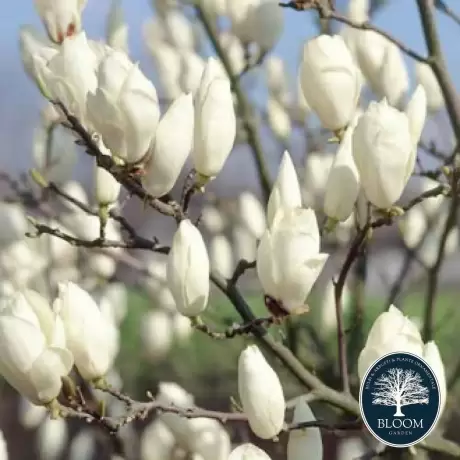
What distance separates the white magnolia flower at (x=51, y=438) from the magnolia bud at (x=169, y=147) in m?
0.69

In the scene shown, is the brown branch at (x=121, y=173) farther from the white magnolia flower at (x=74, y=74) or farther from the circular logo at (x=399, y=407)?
the circular logo at (x=399, y=407)

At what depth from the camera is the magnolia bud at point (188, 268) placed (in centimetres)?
49

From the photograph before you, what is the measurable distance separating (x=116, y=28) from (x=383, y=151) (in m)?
0.35

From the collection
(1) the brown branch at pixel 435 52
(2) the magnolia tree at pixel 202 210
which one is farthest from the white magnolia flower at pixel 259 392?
(1) the brown branch at pixel 435 52

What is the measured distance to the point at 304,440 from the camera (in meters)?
0.51

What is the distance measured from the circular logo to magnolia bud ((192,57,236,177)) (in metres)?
0.15

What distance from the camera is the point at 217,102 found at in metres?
0.50

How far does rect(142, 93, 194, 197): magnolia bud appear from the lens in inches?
19.3

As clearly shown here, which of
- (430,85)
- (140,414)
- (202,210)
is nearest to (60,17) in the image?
(202,210)

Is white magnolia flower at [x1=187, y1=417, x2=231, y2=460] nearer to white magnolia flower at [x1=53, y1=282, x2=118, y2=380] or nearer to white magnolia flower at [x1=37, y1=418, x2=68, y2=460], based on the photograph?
white magnolia flower at [x1=53, y1=282, x2=118, y2=380]

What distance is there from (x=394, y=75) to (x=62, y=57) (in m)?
0.36

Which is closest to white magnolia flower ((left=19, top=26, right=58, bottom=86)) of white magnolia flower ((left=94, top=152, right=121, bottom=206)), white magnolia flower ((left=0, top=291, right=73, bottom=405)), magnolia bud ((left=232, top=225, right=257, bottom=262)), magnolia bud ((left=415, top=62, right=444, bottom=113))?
white magnolia flower ((left=94, top=152, right=121, bottom=206))

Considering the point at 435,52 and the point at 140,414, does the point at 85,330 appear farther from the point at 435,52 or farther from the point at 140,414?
the point at 435,52

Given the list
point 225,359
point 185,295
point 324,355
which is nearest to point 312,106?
point 185,295
